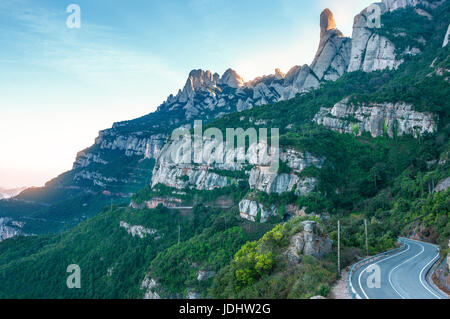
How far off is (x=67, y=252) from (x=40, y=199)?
343 ft

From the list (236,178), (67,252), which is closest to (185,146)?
(236,178)

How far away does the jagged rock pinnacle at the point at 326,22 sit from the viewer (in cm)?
15612

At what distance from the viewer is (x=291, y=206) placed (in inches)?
2402

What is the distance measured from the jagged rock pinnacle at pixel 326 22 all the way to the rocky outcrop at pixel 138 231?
13360 centimetres

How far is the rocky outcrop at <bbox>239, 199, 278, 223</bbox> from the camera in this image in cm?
6069

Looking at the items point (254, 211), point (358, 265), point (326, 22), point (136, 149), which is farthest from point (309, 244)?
point (136, 149)

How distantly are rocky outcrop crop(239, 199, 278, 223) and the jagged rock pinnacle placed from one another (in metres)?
126

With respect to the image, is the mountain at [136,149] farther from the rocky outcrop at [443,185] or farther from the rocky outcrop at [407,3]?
the rocky outcrop at [443,185]

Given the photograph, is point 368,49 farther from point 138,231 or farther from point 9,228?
point 9,228

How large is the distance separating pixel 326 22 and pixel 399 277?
161 m

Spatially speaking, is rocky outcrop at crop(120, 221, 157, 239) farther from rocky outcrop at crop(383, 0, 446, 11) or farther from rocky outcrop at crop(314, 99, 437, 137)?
rocky outcrop at crop(383, 0, 446, 11)

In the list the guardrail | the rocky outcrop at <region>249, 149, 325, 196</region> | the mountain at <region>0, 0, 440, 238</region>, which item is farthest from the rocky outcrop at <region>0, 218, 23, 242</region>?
the guardrail

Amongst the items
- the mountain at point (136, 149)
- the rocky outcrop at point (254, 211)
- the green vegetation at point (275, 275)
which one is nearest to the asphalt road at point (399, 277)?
the green vegetation at point (275, 275)

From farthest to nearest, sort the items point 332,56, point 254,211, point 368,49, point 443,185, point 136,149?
1. point 136,149
2. point 332,56
3. point 368,49
4. point 254,211
5. point 443,185
